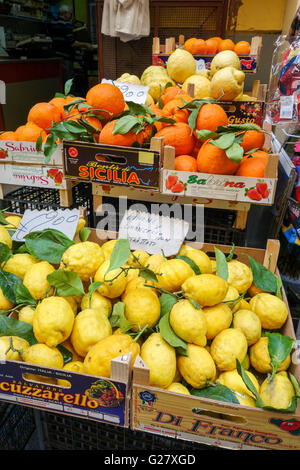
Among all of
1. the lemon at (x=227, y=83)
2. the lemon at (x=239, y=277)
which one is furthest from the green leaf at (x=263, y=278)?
the lemon at (x=227, y=83)

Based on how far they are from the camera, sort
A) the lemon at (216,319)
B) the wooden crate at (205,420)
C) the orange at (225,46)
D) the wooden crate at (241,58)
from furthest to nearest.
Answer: the orange at (225,46)
the wooden crate at (241,58)
the lemon at (216,319)
the wooden crate at (205,420)

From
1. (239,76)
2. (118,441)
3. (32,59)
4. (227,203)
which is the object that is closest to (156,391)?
(118,441)

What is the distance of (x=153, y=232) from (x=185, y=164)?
0.27 metres

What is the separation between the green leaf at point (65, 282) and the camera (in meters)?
0.98

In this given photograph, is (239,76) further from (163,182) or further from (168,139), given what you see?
(163,182)

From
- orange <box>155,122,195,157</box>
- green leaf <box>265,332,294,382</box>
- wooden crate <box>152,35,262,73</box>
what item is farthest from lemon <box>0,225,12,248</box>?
wooden crate <box>152,35,262,73</box>

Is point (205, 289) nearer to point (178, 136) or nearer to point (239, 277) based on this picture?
point (239, 277)

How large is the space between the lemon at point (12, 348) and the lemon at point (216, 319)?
1.58 ft

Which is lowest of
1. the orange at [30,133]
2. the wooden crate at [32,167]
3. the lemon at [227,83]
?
the wooden crate at [32,167]

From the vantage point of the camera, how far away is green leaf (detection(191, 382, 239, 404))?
31.8 inches

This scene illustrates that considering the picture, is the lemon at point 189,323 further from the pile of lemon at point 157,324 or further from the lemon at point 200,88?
the lemon at point 200,88

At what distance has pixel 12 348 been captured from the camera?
85 centimetres

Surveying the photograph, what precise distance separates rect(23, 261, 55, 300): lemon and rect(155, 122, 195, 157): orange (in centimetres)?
65

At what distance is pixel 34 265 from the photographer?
3.51 feet
